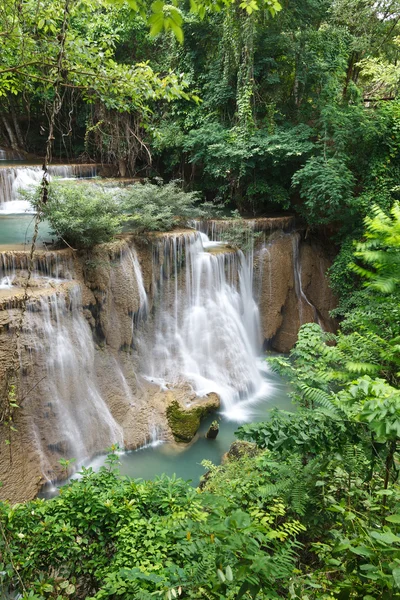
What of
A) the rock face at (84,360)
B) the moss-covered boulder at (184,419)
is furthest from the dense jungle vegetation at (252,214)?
the moss-covered boulder at (184,419)

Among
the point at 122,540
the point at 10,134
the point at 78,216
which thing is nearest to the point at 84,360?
the point at 78,216

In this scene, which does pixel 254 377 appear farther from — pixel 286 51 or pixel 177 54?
pixel 177 54

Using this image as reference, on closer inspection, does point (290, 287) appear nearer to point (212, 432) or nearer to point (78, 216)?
point (212, 432)

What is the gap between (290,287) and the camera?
11461mm

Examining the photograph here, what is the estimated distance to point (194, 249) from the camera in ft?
30.5

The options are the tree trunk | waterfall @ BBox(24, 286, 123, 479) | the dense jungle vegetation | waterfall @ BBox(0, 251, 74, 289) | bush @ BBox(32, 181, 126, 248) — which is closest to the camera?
the dense jungle vegetation

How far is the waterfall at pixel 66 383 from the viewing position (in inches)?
241

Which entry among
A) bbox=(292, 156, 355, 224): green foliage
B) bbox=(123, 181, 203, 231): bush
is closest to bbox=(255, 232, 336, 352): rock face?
bbox=(292, 156, 355, 224): green foliage

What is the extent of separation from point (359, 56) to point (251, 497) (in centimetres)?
1637

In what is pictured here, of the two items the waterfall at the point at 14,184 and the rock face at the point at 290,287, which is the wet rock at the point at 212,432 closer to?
the rock face at the point at 290,287

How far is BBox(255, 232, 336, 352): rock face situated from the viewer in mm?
11016

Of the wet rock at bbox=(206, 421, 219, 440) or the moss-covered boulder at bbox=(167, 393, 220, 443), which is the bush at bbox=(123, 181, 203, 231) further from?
the wet rock at bbox=(206, 421, 219, 440)

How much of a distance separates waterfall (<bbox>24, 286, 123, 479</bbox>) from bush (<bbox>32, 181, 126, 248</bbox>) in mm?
1062

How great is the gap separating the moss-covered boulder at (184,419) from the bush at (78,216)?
11.6ft
